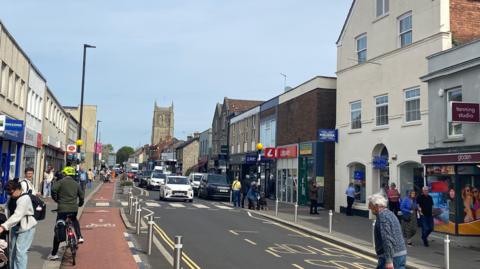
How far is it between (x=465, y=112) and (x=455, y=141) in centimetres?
159

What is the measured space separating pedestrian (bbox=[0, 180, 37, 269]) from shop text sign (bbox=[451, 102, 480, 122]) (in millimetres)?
12456

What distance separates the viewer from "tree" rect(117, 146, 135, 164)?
625 feet

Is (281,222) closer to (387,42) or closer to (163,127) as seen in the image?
(387,42)

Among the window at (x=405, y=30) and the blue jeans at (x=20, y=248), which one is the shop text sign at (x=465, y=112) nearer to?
the window at (x=405, y=30)

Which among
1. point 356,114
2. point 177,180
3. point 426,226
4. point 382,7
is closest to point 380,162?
point 356,114

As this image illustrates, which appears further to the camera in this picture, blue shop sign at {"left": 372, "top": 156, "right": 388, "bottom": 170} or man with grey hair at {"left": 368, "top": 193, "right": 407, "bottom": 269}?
blue shop sign at {"left": 372, "top": 156, "right": 388, "bottom": 170}

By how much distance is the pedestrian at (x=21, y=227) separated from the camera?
7.49 meters

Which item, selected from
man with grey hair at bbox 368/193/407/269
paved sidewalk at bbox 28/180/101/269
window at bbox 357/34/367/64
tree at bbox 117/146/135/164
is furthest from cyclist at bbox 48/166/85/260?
tree at bbox 117/146/135/164

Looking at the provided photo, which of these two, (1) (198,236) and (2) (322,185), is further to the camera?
(2) (322,185)

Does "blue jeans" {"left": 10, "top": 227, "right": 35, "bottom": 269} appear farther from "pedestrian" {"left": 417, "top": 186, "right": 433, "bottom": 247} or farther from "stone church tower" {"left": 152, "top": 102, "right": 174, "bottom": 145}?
"stone church tower" {"left": 152, "top": 102, "right": 174, "bottom": 145}

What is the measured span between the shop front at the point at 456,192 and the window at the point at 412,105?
12.7ft

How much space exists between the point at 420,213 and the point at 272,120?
76.3ft

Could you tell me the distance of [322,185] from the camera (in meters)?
28.5

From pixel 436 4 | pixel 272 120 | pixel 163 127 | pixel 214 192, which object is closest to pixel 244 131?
pixel 272 120
